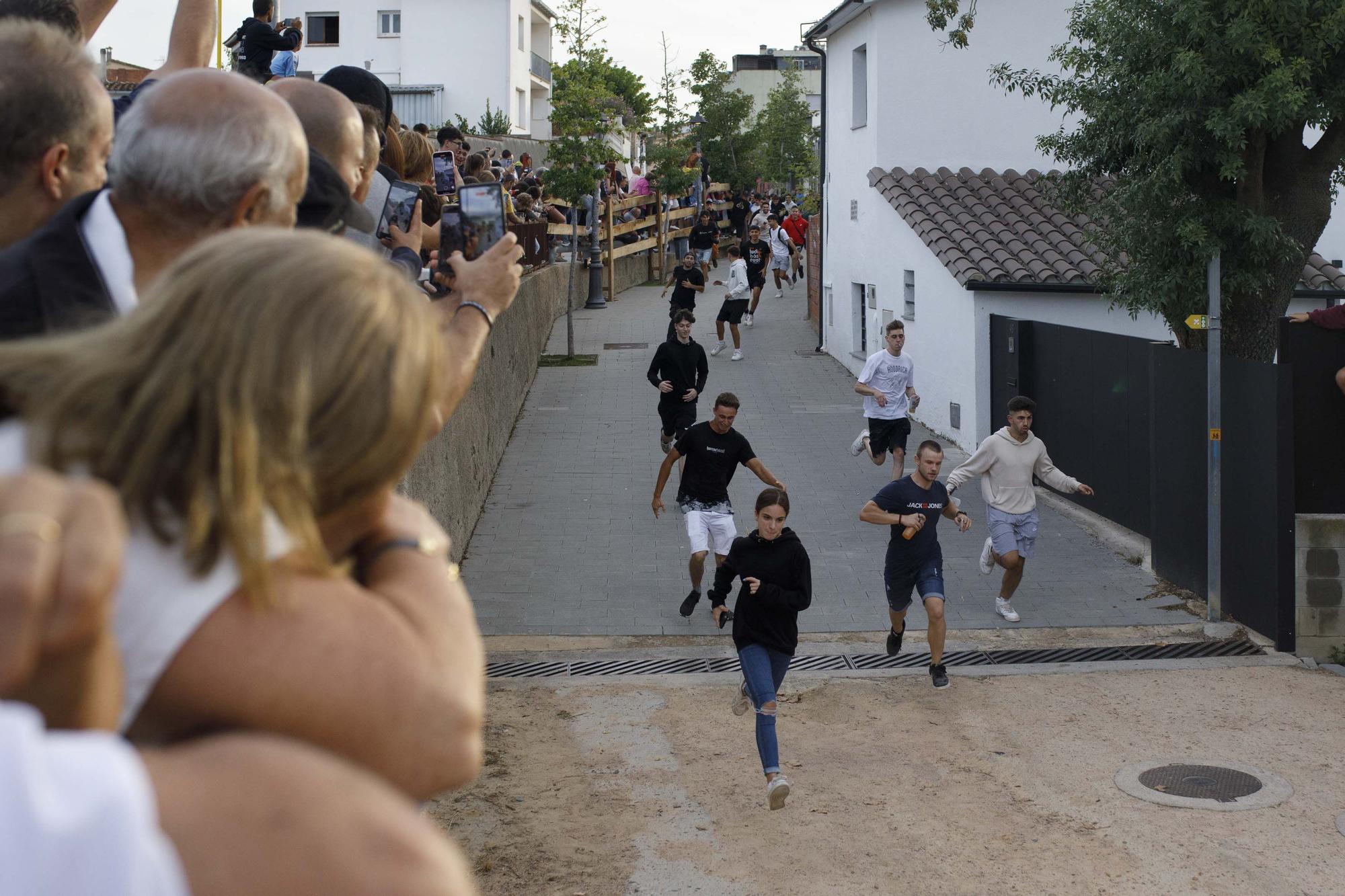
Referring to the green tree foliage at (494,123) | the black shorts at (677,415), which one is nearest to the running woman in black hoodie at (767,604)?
the black shorts at (677,415)

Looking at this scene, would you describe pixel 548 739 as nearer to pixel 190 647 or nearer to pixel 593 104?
pixel 190 647

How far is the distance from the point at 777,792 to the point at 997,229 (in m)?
13.1

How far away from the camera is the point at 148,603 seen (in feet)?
4.28

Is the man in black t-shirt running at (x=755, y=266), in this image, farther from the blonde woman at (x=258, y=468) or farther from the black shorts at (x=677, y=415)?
the blonde woman at (x=258, y=468)

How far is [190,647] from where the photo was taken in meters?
1.31

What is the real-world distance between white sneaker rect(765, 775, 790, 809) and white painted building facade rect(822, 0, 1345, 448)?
1071 centimetres

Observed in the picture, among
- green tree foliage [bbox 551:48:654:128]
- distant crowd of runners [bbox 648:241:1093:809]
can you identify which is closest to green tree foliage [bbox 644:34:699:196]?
green tree foliage [bbox 551:48:654:128]

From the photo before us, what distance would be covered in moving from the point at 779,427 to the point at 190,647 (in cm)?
1743

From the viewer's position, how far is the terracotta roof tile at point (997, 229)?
16.8 m

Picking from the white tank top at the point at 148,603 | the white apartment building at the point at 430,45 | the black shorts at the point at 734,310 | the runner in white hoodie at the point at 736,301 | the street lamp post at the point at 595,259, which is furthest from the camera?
the white apartment building at the point at 430,45

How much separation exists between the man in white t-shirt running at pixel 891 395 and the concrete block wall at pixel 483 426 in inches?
162

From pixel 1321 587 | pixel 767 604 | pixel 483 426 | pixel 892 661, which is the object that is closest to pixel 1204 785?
pixel 767 604

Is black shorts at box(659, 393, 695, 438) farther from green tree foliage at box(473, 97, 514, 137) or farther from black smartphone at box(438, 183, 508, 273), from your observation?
green tree foliage at box(473, 97, 514, 137)

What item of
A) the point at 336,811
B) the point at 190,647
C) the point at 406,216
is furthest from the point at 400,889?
the point at 406,216
